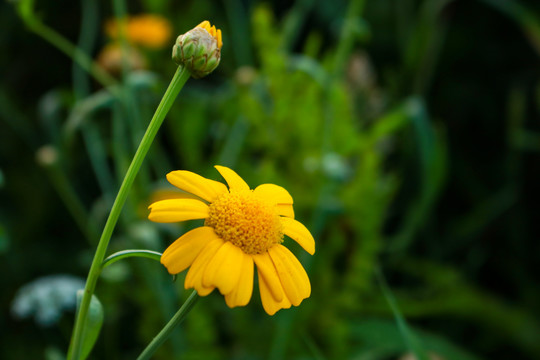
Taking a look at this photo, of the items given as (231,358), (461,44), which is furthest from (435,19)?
(231,358)

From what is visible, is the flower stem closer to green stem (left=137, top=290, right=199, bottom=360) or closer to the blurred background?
green stem (left=137, top=290, right=199, bottom=360)

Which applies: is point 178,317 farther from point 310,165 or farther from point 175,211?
point 310,165

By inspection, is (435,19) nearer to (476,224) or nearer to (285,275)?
(476,224)

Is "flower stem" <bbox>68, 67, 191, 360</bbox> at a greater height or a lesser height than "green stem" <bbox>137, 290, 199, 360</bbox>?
greater

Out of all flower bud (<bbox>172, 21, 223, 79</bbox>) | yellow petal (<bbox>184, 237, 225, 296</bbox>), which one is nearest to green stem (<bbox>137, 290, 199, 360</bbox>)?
yellow petal (<bbox>184, 237, 225, 296</bbox>)

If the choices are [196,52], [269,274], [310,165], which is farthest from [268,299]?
[310,165]
